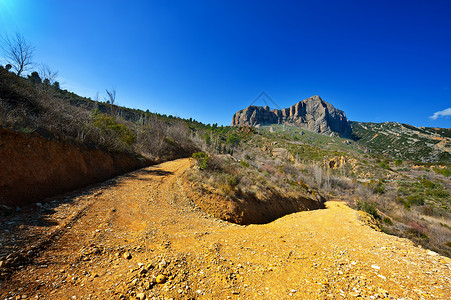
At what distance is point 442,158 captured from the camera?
51.8 meters

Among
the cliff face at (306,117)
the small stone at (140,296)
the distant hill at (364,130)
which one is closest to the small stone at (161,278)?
the small stone at (140,296)

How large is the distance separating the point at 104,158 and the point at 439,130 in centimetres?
12341

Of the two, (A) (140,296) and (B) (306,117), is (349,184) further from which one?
(B) (306,117)

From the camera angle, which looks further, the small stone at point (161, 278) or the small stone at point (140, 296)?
the small stone at point (161, 278)

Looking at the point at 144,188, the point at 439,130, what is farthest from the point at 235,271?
the point at 439,130

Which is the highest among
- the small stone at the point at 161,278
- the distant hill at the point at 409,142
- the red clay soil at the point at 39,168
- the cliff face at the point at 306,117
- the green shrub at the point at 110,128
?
the cliff face at the point at 306,117

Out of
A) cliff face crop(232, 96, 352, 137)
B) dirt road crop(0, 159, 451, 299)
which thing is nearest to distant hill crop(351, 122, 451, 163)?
cliff face crop(232, 96, 352, 137)

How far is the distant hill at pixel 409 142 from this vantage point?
56.0 meters

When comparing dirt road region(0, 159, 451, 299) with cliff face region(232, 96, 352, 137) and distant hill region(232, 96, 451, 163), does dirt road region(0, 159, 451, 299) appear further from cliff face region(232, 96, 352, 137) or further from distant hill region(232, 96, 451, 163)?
cliff face region(232, 96, 352, 137)

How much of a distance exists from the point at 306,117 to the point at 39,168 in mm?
136770

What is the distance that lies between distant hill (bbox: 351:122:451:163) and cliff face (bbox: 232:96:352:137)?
849 inches

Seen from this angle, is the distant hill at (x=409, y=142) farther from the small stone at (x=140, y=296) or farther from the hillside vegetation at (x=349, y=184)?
the small stone at (x=140, y=296)

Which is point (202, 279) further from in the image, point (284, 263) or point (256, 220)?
point (256, 220)

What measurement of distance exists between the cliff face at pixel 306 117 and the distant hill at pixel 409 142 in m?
21.6
